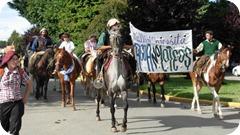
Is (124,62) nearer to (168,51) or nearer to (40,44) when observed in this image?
(168,51)

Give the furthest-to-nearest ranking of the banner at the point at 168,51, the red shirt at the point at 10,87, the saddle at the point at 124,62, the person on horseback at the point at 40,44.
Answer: the person on horseback at the point at 40,44 < the banner at the point at 168,51 < the saddle at the point at 124,62 < the red shirt at the point at 10,87

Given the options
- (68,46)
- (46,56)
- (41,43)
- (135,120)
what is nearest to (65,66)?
(68,46)

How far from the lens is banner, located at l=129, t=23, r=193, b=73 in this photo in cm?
1752

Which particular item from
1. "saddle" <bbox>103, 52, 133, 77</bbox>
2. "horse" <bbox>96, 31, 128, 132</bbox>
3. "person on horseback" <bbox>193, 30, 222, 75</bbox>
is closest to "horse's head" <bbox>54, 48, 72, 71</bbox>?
"saddle" <bbox>103, 52, 133, 77</bbox>

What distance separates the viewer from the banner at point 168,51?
1752 centimetres

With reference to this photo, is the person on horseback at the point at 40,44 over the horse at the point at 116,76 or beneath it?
over

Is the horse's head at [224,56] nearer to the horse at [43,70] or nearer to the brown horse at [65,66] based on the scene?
the brown horse at [65,66]

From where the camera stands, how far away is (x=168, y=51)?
1816 centimetres

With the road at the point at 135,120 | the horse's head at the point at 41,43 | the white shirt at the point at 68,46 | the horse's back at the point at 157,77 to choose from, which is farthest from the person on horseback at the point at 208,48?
the horse's head at the point at 41,43

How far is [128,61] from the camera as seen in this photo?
14648 mm

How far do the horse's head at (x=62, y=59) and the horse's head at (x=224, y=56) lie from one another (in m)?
5.91

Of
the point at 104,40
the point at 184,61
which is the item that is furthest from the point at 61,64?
the point at 184,61

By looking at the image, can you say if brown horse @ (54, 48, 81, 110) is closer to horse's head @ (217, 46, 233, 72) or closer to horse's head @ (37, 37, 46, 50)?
horse's head @ (37, 37, 46, 50)

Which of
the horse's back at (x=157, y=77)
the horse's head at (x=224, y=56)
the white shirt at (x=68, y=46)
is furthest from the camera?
the white shirt at (x=68, y=46)
